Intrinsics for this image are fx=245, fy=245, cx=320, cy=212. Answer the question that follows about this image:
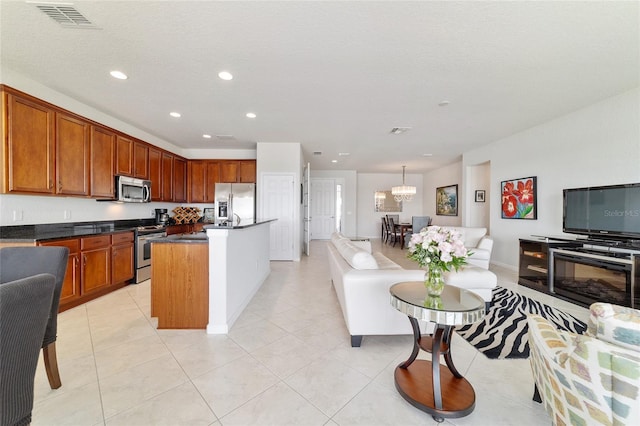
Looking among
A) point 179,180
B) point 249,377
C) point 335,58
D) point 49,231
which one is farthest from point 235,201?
point 249,377

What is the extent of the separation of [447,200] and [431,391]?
25.0 feet

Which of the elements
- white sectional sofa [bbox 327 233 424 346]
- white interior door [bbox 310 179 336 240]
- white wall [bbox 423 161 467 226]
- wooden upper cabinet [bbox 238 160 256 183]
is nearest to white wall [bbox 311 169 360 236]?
white interior door [bbox 310 179 336 240]

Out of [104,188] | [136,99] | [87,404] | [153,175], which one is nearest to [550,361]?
[87,404]

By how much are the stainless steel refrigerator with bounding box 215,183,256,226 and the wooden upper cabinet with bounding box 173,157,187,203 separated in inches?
34.5

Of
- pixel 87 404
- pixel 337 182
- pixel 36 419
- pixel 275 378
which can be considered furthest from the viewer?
pixel 337 182

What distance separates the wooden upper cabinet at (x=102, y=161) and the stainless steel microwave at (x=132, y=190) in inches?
3.5

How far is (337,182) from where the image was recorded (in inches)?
364

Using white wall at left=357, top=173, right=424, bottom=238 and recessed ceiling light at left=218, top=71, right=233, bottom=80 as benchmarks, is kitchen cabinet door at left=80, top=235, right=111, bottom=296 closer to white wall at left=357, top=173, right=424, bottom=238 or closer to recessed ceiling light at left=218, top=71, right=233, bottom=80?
recessed ceiling light at left=218, top=71, right=233, bottom=80

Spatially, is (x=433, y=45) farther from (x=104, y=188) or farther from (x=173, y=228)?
(x=173, y=228)

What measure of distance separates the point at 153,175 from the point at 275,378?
15.3ft

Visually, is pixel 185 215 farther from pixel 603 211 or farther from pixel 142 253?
pixel 603 211

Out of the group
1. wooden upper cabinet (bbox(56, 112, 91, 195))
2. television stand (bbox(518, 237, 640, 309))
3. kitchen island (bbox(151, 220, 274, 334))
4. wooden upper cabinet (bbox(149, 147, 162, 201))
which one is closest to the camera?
kitchen island (bbox(151, 220, 274, 334))

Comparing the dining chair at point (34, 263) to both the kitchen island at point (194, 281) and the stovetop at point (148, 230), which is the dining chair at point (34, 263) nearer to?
the kitchen island at point (194, 281)

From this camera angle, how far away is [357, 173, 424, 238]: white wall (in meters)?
9.87
